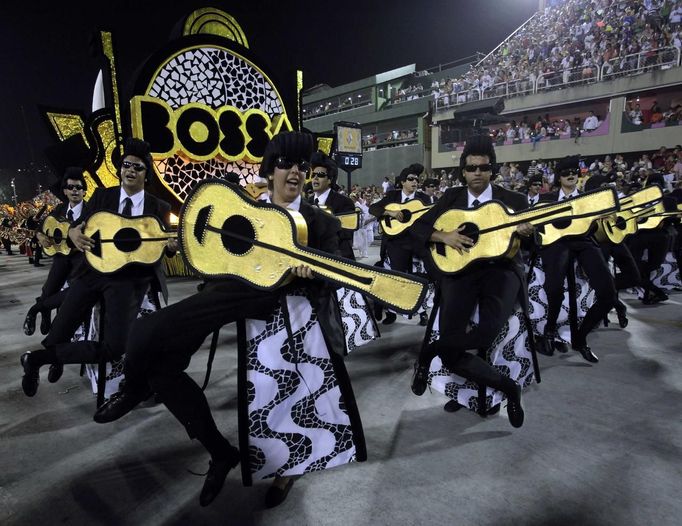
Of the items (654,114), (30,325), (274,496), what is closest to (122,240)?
(274,496)

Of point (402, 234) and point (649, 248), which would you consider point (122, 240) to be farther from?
point (649, 248)

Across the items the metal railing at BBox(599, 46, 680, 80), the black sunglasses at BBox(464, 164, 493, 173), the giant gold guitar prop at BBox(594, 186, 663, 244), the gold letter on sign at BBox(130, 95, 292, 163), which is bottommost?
the giant gold guitar prop at BBox(594, 186, 663, 244)

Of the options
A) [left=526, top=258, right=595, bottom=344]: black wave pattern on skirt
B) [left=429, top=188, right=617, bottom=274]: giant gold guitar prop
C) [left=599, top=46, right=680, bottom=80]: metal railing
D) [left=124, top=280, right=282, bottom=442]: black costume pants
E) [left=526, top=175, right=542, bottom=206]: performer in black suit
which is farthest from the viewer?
[left=599, top=46, right=680, bottom=80]: metal railing

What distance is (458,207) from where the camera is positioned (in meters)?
3.31

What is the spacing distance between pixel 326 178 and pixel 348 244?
868mm

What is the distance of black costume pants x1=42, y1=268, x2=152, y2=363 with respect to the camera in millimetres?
3271

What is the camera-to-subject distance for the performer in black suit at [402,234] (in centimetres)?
596

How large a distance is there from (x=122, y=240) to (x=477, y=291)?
2.66 meters

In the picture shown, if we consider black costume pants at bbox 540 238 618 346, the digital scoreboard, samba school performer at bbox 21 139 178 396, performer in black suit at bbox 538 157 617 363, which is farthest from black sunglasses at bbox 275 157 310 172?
the digital scoreboard

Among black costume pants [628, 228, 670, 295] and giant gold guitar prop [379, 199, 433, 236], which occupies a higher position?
giant gold guitar prop [379, 199, 433, 236]

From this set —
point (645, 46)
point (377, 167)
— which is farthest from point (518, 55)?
point (377, 167)

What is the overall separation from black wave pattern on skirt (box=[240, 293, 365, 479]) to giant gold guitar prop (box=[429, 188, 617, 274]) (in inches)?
52.2

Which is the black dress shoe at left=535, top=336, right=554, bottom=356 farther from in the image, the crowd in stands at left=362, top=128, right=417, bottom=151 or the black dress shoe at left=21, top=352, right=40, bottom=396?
the crowd in stands at left=362, top=128, right=417, bottom=151

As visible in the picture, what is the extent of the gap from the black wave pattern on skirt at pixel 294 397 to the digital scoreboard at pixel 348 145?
10734mm
